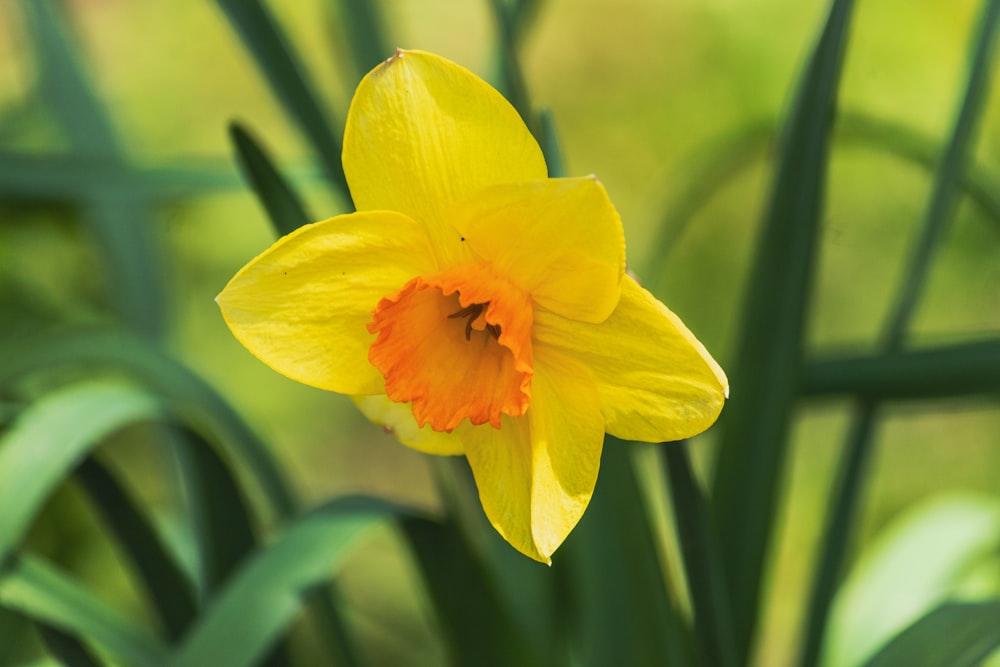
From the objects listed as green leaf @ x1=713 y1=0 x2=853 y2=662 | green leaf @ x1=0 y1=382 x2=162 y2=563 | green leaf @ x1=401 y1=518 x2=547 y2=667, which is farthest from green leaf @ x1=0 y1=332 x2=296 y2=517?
green leaf @ x1=713 y1=0 x2=853 y2=662

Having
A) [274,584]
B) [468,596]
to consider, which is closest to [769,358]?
[468,596]

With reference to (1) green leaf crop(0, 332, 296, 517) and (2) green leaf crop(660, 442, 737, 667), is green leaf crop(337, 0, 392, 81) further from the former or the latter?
(2) green leaf crop(660, 442, 737, 667)

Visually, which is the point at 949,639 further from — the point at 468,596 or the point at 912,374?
the point at 468,596

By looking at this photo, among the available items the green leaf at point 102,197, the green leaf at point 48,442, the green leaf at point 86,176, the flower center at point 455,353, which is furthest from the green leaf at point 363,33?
the flower center at point 455,353

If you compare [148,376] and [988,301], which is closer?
[148,376]

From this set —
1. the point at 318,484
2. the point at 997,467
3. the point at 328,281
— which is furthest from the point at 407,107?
the point at 997,467

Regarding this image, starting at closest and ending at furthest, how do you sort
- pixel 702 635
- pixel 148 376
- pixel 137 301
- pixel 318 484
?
pixel 702 635
pixel 148 376
pixel 137 301
pixel 318 484

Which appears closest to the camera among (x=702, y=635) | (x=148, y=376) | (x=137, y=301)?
(x=702, y=635)

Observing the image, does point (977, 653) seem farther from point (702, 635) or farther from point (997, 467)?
point (997, 467)
